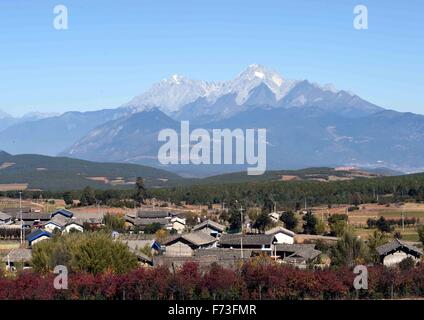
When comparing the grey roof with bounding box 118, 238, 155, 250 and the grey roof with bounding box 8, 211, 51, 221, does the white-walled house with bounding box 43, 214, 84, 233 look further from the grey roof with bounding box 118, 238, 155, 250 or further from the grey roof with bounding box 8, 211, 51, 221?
the grey roof with bounding box 118, 238, 155, 250

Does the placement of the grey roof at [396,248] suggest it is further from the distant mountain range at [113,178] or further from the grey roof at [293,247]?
the distant mountain range at [113,178]

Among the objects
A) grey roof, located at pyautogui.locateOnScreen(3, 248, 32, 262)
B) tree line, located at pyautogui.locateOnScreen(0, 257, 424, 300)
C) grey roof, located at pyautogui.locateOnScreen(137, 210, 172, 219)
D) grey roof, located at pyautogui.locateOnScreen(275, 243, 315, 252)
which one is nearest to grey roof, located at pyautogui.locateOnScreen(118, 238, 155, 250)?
grey roof, located at pyautogui.locateOnScreen(3, 248, 32, 262)

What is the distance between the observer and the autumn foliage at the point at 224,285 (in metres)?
21.6

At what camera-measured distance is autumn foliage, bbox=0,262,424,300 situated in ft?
70.9

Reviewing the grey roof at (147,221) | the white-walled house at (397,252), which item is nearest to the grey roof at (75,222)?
the grey roof at (147,221)

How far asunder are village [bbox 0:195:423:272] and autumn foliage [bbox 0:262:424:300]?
5095mm

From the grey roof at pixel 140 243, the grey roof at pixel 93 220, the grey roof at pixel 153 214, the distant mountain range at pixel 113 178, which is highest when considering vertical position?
the distant mountain range at pixel 113 178

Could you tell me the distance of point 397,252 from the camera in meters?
32.8

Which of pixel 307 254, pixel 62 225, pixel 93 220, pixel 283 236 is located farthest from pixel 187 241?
pixel 93 220

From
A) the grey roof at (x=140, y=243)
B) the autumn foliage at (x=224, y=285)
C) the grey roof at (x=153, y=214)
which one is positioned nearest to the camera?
the autumn foliage at (x=224, y=285)

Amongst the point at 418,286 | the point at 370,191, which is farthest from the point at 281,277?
the point at 370,191

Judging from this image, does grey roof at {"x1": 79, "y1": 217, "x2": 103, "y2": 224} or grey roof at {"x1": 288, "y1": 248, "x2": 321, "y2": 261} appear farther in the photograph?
grey roof at {"x1": 79, "y1": 217, "x2": 103, "y2": 224}

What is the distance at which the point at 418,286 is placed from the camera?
73.9 ft
